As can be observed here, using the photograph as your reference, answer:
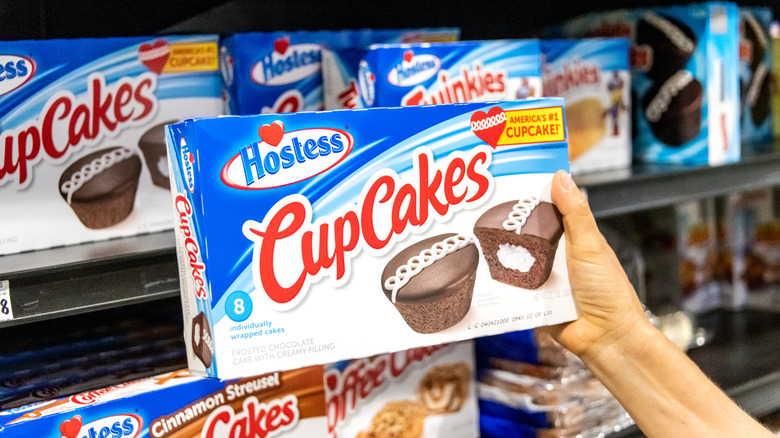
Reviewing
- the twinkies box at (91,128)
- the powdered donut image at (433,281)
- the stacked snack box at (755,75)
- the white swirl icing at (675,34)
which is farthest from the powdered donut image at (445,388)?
the stacked snack box at (755,75)

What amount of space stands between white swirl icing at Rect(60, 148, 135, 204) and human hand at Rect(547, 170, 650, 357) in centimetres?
73

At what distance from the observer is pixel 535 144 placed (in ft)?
3.93

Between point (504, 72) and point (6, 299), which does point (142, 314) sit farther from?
point (504, 72)

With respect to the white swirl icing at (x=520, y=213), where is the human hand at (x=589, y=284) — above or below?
below

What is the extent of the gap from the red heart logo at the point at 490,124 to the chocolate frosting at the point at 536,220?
3.8 inches

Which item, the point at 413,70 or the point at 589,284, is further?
the point at 413,70

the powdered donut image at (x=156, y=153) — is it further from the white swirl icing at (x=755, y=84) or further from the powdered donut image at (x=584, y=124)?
the white swirl icing at (x=755, y=84)

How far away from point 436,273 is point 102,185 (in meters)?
0.60

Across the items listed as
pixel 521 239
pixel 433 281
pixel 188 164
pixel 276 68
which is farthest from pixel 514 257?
pixel 276 68

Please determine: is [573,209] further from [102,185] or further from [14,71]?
[14,71]

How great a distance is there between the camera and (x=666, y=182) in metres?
1.74

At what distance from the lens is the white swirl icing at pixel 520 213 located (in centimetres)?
116

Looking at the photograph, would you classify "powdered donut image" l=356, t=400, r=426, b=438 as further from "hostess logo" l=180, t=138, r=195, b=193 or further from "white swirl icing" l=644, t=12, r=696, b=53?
"white swirl icing" l=644, t=12, r=696, b=53

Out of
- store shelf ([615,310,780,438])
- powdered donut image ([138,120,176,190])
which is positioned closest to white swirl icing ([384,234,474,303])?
powdered donut image ([138,120,176,190])
